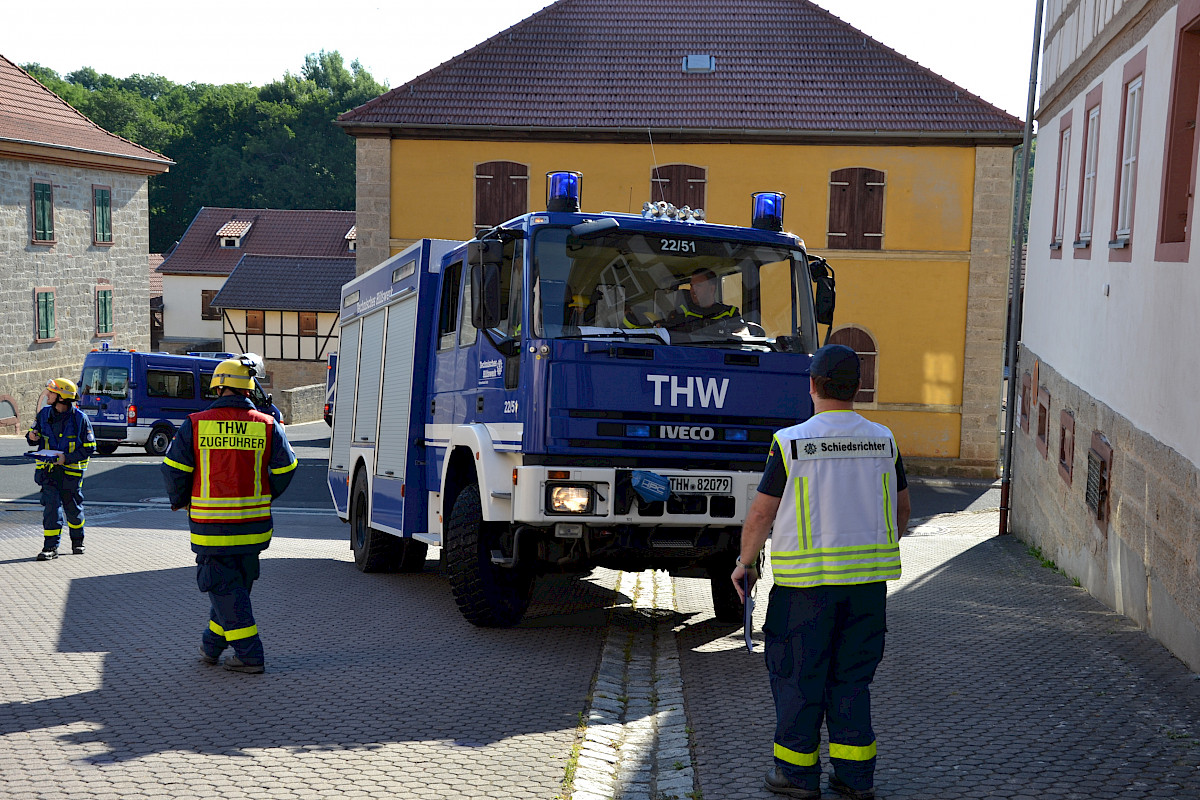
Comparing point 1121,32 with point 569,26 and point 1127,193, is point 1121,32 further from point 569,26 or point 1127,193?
point 569,26

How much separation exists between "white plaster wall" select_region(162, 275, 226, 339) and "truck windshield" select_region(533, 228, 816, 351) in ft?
207

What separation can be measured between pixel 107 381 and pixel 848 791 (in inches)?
1152

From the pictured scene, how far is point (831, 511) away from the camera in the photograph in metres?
4.90

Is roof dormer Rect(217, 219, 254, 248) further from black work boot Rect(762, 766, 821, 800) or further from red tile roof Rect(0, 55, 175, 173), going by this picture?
black work boot Rect(762, 766, 821, 800)

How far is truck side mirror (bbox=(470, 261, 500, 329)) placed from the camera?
8.16 m

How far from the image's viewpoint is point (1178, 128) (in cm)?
877

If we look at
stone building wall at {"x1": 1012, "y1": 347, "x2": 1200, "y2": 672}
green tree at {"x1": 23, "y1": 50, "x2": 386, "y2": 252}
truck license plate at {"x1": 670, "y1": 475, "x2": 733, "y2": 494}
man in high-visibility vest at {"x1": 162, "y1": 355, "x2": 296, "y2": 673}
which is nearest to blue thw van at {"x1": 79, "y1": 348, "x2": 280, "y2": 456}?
stone building wall at {"x1": 1012, "y1": 347, "x2": 1200, "y2": 672}

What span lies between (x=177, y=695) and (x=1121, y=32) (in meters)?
9.69

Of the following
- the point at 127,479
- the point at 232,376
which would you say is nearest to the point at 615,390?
the point at 232,376

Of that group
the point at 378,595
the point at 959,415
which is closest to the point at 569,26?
the point at 959,415

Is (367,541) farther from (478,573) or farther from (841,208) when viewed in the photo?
(841,208)

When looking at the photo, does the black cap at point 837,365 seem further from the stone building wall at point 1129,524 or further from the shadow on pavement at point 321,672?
the stone building wall at point 1129,524

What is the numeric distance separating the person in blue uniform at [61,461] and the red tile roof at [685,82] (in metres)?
16.2

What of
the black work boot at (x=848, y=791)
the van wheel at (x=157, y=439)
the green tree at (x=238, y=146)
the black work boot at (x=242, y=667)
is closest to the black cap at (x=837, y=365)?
the black work boot at (x=848, y=791)
